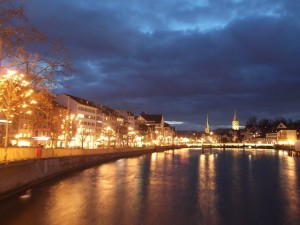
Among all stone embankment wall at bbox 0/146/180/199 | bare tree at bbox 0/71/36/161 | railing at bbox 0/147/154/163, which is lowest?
stone embankment wall at bbox 0/146/180/199

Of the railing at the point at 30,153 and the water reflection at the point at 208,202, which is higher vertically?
the railing at the point at 30,153

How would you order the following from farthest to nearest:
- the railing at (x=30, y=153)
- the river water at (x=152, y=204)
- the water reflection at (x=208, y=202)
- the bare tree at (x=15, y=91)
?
the railing at (x=30, y=153) → the bare tree at (x=15, y=91) → the water reflection at (x=208, y=202) → the river water at (x=152, y=204)

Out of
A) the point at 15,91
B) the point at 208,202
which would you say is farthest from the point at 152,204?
the point at 15,91

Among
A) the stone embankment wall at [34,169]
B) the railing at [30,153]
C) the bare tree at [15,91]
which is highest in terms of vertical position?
the bare tree at [15,91]

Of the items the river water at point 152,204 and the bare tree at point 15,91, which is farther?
the bare tree at point 15,91

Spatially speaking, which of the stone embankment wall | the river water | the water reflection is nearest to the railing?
the stone embankment wall

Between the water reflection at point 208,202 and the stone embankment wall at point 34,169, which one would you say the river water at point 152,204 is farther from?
the stone embankment wall at point 34,169

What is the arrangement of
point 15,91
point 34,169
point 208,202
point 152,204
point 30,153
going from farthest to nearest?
point 30,153 < point 34,169 < point 15,91 < point 208,202 < point 152,204

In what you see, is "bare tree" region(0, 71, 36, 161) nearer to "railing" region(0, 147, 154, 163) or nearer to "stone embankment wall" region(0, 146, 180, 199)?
"stone embankment wall" region(0, 146, 180, 199)

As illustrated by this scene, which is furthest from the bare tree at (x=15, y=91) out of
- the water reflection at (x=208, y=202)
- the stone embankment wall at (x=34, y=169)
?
the water reflection at (x=208, y=202)

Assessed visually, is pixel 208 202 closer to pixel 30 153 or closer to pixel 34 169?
pixel 34 169

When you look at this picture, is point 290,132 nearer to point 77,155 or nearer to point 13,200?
point 77,155

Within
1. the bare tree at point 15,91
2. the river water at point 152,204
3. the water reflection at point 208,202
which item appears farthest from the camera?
the bare tree at point 15,91

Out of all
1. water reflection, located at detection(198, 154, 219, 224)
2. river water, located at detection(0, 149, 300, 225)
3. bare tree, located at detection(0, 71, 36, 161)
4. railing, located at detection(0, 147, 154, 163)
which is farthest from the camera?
Result: railing, located at detection(0, 147, 154, 163)
